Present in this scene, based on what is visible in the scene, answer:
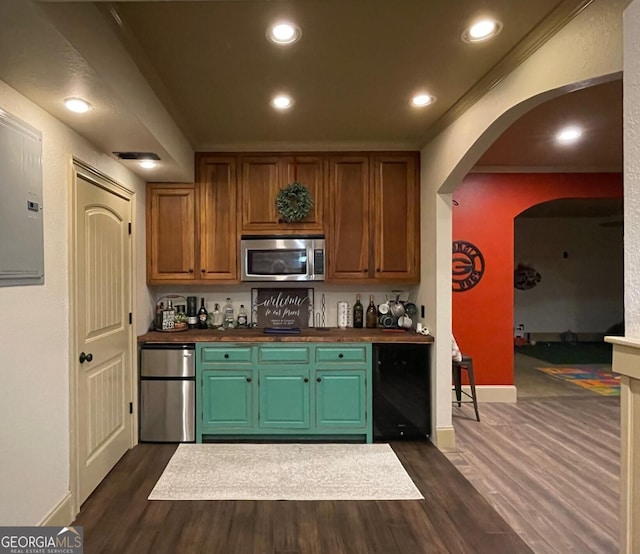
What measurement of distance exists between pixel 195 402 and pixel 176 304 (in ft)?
3.53

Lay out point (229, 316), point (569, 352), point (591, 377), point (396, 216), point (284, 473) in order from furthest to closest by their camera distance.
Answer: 1. point (569, 352)
2. point (591, 377)
3. point (229, 316)
4. point (396, 216)
5. point (284, 473)

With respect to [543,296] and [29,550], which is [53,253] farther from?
[543,296]

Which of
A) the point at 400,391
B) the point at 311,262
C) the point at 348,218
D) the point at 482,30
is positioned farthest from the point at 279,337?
the point at 482,30

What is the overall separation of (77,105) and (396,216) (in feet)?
8.32

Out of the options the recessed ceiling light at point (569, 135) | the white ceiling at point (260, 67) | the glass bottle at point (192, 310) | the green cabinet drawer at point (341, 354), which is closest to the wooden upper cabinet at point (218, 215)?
the white ceiling at point (260, 67)

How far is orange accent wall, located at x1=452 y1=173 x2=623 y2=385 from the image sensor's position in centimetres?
421

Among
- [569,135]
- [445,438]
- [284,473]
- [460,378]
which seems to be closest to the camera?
[284,473]

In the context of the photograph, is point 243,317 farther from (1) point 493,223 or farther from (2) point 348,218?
(1) point 493,223

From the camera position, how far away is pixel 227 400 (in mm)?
3162

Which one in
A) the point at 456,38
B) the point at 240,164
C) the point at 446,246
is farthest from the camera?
the point at 240,164

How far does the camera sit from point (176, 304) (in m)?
3.76

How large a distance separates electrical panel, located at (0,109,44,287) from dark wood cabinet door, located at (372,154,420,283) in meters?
2.51

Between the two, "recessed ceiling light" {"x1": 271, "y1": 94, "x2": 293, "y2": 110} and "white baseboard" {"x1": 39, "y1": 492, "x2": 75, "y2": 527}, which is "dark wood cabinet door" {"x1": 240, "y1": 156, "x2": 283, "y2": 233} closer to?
"recessed ceiling light" {"x1": 271, "y1": 94, "x2": 293, "y2": 110}

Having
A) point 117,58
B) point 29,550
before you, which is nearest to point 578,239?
point 117,58
